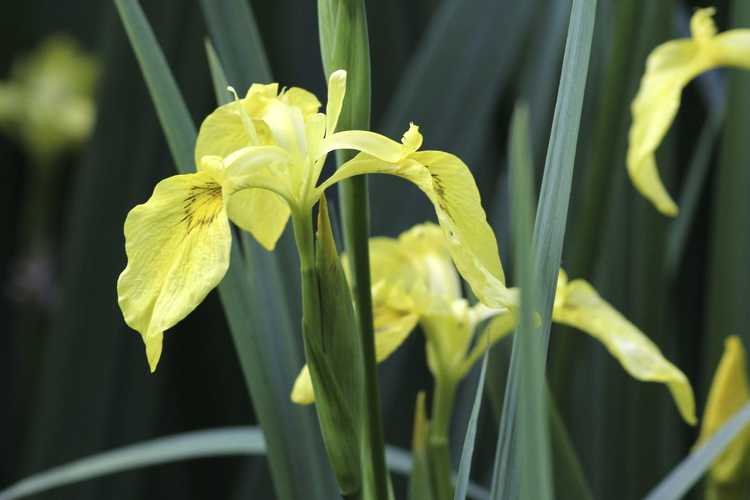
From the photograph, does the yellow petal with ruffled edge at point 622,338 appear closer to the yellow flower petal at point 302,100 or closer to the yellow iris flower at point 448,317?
the yellow iris flower at point 448,317

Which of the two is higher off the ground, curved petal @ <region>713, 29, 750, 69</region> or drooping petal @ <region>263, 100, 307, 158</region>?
curved petal @ <region>713, 29, 750, 69</region>

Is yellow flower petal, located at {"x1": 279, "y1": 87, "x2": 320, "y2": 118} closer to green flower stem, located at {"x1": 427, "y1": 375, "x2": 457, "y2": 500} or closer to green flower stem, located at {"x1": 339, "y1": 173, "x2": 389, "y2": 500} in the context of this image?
green flower stem, located at {"x1": 339, "y1": 173, "x2": 389, "y2": 500}

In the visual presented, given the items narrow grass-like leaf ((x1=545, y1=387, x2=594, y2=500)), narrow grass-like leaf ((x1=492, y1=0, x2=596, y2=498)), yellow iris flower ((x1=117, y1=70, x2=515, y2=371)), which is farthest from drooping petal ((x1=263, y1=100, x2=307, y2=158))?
narrow grass-like leaf ((x1=545, y1=387, x2=594, y2=500))

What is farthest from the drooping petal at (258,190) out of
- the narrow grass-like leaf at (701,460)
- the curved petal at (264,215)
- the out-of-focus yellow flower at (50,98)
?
the out-of-focus yellow flower at (50,98)

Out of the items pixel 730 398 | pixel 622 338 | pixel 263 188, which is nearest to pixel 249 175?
pixel 263 188

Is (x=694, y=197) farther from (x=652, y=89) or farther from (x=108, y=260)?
(x=108, y=260)

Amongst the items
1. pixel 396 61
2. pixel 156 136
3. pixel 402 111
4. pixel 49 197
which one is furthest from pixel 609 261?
pixel 49 197

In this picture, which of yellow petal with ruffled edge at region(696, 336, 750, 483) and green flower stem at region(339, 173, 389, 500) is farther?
yellow petal with ruffled edge at region(696, 336, 750, 483)
